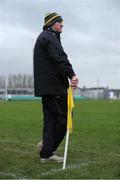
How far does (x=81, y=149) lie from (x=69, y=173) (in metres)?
2.84

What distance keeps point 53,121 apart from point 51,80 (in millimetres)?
688

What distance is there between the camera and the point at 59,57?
27.0 ft

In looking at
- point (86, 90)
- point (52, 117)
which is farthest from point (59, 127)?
point (86, 90)

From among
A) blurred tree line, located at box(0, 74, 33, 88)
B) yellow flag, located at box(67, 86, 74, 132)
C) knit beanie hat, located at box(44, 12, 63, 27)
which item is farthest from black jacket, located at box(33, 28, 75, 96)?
blurred tree line, located at box(0, 74, 33, 88)

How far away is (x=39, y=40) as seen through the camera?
8523mm

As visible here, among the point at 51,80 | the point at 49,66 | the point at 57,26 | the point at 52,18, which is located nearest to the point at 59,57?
the point at 49,66

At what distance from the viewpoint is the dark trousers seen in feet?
27.8

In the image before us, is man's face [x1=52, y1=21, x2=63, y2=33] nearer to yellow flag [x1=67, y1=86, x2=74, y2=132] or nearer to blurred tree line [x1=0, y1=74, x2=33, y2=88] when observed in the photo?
yellow flag [x1=67, y1=86, x2=74, y2=132]

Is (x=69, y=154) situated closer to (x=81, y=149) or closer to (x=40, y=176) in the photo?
(x=81, y=149)

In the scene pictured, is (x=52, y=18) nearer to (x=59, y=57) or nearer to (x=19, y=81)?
(x=59, y=57)

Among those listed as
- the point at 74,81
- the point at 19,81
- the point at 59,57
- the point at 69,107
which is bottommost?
the point at 19,81

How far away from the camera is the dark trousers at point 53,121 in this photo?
27.8ft

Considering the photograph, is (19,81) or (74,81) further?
(19,81)

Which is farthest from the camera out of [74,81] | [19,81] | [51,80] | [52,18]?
[19,81]
